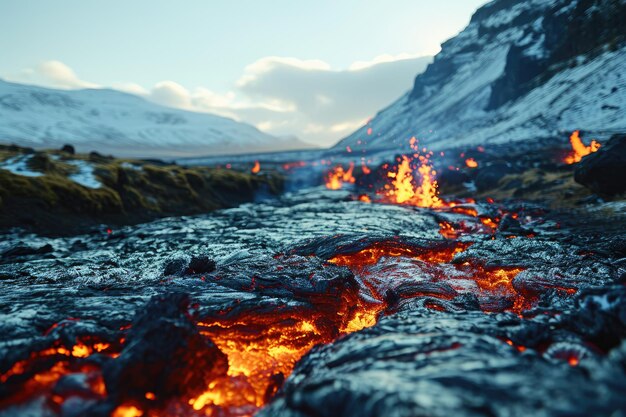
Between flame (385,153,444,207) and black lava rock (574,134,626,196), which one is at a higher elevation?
black lava rock (574,134,626,196)

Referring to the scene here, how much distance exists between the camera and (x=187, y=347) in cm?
→ 497

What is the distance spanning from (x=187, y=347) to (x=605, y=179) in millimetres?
23054

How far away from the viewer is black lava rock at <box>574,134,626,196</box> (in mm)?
18234

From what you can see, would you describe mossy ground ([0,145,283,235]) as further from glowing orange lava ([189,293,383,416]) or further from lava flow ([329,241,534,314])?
lava flow ([329,241,534,314])

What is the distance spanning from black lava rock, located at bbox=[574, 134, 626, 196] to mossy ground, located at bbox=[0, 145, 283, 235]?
86.7 ft

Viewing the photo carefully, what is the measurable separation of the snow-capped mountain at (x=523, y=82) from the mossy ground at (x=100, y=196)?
2255 inches

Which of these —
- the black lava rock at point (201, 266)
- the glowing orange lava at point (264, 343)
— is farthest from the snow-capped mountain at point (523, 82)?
the black lava rock at point (201, 266)

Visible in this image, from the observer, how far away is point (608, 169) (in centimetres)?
1859

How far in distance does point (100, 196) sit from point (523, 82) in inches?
4736

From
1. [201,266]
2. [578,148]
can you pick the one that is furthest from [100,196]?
[578,148]

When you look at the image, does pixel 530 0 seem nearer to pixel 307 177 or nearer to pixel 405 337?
pixel 307 177

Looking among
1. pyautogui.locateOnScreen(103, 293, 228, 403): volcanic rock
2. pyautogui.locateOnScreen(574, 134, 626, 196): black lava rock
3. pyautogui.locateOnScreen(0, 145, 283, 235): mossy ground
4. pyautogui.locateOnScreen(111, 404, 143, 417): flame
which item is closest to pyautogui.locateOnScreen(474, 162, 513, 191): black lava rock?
pyautogui.locateOnScreen(574, 134, 626, 196): black lava rock

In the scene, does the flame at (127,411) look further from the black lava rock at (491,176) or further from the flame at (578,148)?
the flame at (578,148)

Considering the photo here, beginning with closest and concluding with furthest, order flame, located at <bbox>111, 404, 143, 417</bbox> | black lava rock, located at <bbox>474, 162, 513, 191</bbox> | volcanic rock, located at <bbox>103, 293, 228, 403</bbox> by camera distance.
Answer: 1. flame, located at <bbox>111, 404, 143, 417</bbox>
2. volcanic rock, located at <bbox>103, 293, 228, 403</bbox>
3. black lava rock, located at <bbox>474, 162, 513, 191</bbox>
